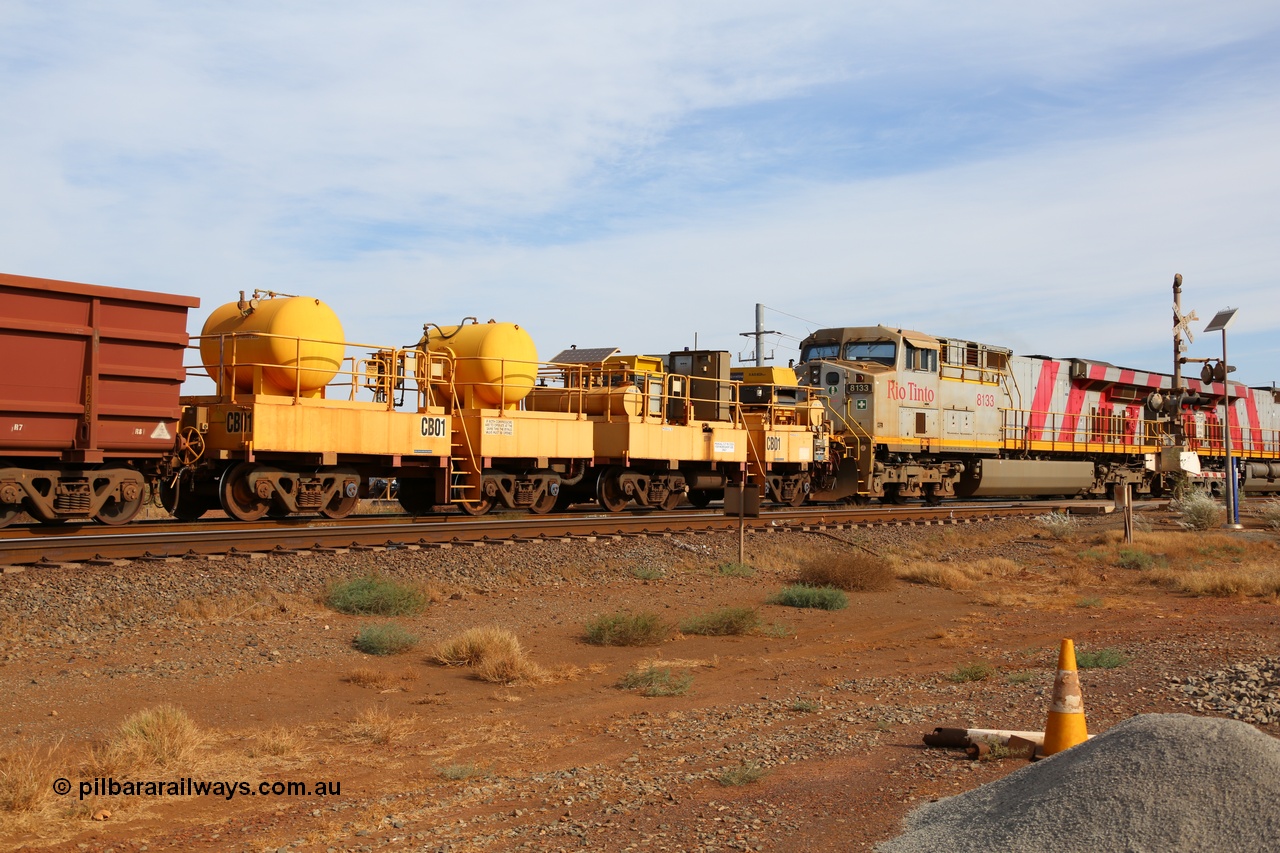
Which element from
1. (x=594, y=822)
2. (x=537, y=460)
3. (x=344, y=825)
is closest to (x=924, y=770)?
(x=594, y=822)

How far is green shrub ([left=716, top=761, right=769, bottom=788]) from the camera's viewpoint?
6.28 m

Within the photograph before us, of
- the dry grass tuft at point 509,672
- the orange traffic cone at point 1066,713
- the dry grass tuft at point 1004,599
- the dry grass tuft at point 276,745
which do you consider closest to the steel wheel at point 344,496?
the dry grass tuft at point 509,672

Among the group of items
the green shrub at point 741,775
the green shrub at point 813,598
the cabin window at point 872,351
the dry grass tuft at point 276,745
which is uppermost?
the cabin window at point 872,351

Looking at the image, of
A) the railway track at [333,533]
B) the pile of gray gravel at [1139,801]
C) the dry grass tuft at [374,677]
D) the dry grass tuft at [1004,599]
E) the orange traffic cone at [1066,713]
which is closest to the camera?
the pile of gray gravel at [1139,801]

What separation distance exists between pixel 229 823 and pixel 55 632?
510 cm

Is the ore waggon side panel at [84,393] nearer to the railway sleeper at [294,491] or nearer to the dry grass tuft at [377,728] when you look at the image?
the railway sleeper at [294,491]

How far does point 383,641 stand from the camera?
10258 mm

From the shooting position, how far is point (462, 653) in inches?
397

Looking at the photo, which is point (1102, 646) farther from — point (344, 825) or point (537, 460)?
point (537, 460)

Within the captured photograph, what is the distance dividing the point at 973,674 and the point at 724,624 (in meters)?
3.22

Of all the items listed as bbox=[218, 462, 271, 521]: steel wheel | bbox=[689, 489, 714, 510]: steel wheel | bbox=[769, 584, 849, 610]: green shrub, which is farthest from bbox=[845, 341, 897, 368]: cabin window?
bbox=[218, 462, 271, 521]: steel wheel

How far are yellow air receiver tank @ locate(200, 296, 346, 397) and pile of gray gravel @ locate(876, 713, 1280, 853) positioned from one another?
12078 millimetres

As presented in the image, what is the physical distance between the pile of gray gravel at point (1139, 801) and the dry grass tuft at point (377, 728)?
3.88m

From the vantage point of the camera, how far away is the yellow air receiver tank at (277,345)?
15.1 meters
